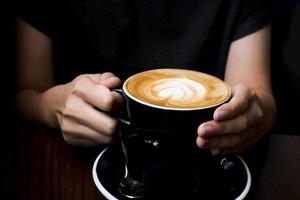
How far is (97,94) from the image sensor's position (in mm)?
568

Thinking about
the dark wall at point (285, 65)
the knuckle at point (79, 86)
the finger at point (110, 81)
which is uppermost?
the finger at point (110, 81)

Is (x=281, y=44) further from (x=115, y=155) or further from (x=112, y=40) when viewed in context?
(x=115, y=155)

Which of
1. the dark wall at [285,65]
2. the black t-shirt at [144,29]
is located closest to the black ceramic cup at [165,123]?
the black t-shirt at [144,29]

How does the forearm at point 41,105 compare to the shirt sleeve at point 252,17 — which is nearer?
the forearm at point 41,105

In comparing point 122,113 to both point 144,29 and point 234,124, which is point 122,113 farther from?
point 144,29

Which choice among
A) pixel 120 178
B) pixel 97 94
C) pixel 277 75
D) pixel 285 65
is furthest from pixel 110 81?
pixel 285 65

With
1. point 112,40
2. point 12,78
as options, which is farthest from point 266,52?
point 12,78

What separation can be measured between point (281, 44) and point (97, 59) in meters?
0.57

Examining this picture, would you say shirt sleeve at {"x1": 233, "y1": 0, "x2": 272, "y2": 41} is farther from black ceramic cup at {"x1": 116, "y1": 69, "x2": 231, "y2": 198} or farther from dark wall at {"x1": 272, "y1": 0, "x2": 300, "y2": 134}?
black ceramic cup at {"x1": 116, "y1": 69, "x2": 231, "y2": 198}

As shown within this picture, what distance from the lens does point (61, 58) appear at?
102 cm

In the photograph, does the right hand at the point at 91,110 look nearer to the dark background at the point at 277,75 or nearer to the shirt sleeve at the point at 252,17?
the dark background at the point at 277,75

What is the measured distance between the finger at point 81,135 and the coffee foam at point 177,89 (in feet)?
0.30

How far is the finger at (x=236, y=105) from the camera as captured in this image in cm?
53

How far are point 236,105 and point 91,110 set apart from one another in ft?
0.75
